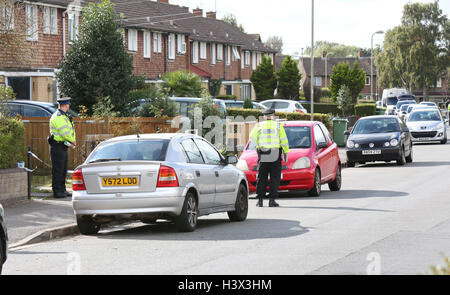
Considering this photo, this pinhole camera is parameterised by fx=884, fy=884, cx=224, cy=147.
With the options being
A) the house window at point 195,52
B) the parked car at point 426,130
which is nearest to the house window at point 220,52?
the house window at point 195,52

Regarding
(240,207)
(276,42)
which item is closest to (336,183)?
(240,207)

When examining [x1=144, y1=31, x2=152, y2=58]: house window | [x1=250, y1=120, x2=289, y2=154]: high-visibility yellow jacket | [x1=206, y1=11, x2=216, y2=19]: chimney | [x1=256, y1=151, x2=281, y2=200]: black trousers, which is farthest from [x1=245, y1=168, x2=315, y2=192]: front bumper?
[x1=206, y1=11, x2=216, y2=19]: chimney

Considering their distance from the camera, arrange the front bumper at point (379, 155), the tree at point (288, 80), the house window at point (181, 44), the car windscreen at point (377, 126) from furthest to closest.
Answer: the tree at point (288, 80), the house window at point (181, 44), the car windscreen at point (377, 126), the front bumper at point (379, 155)

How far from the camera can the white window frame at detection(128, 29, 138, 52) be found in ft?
160

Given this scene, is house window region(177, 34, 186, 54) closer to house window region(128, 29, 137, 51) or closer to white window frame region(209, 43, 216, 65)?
house window region(128, 29, 137, 51)

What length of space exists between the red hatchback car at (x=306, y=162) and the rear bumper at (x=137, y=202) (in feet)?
21.1

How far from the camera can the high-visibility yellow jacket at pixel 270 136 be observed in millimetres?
16719

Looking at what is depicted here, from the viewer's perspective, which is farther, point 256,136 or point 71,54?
point 71,54

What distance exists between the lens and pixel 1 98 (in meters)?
17.5

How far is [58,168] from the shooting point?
17.4m

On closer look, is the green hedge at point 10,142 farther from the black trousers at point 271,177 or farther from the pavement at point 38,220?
the black trousers at point 271,177
